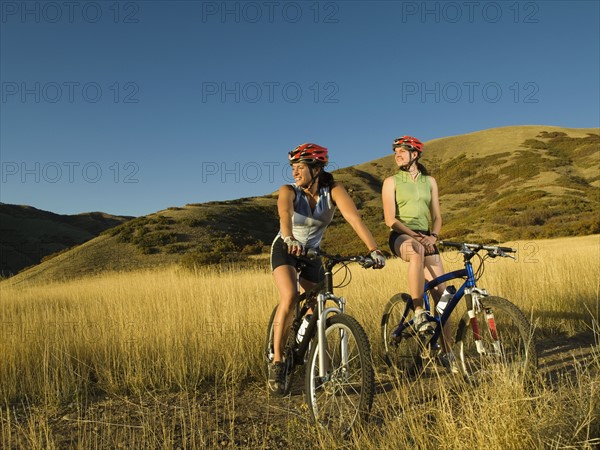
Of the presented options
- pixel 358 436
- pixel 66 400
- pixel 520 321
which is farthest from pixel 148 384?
pixel 520 321

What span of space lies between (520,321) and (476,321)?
0.41 m

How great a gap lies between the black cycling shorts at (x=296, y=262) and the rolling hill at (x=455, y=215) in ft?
66.7

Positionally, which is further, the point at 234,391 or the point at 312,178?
the point at 234,391

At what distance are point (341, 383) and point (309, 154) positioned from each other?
1856mm

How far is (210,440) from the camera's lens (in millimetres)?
3471

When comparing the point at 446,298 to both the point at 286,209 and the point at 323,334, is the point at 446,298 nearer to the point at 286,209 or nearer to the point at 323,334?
the point at 323,334

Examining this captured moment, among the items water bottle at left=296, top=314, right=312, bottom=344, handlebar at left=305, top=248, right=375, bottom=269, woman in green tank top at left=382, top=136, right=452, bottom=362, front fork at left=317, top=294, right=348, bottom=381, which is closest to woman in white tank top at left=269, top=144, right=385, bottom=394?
water bottle at left=296, top=314, right=312, bottom=344

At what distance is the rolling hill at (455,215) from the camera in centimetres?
2741

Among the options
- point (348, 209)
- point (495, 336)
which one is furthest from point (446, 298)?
point (348, 209)

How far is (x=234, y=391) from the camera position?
4.75 metres

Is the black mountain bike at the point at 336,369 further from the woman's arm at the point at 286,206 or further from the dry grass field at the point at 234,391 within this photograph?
the woman's arm at the point at 286,206

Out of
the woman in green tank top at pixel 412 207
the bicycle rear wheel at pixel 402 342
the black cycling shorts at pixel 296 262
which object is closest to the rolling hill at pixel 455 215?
the bicycle rear wheel at pixel 402 342

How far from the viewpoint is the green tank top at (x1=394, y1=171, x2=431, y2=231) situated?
16.0 feet

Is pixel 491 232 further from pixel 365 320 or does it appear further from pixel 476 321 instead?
pixel 476 321
